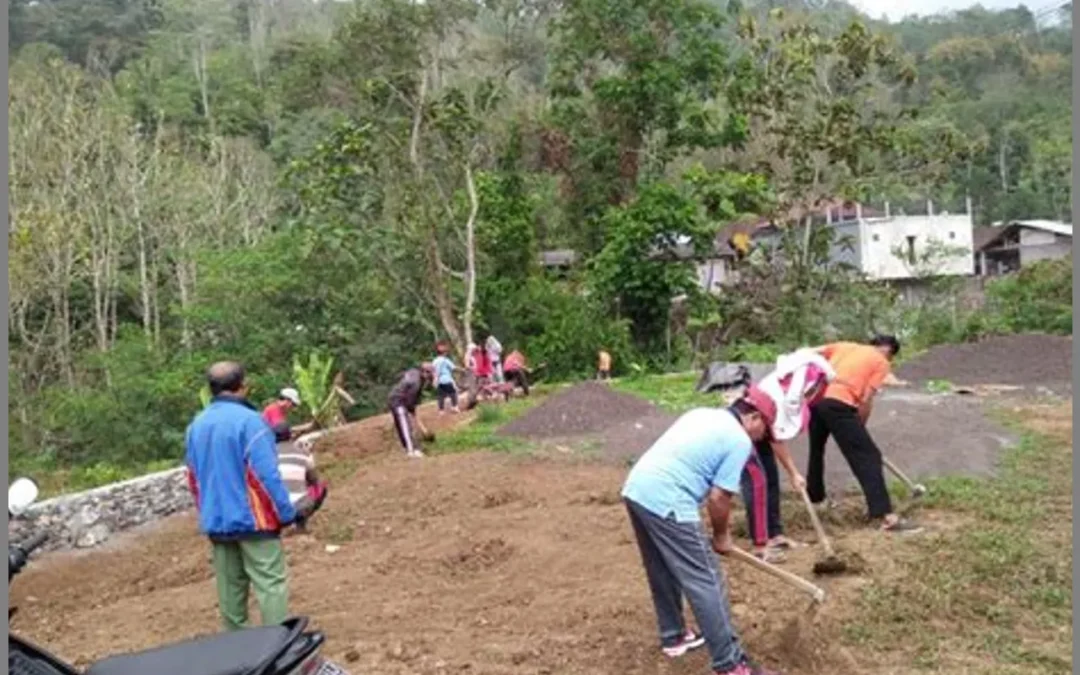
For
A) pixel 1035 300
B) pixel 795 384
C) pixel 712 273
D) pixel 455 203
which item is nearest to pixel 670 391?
pixel 455 203

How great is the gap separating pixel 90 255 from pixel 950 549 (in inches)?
893

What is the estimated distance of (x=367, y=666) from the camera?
6.19 meters

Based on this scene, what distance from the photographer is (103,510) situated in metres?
12.9

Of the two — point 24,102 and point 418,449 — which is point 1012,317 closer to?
point 418,449

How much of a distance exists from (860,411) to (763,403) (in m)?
3.10

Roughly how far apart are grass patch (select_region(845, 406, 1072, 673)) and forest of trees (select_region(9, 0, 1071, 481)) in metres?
15.5

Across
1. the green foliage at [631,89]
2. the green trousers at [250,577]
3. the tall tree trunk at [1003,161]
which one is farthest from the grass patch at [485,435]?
the tall tree trunk at [1003,161]

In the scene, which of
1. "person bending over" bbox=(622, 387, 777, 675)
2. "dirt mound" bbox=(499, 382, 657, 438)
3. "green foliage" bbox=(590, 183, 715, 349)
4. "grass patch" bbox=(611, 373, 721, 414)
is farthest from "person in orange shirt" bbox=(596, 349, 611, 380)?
"person bending over" bbox=(622, 387, 777, 675)

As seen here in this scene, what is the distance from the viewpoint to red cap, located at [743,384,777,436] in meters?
5.58

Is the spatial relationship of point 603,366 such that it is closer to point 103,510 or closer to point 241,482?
point 103,510

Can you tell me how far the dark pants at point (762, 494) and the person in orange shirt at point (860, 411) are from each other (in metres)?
0.52

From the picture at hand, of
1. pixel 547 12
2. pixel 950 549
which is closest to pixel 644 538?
pixel 950 549

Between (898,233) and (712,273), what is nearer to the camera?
(712,273)

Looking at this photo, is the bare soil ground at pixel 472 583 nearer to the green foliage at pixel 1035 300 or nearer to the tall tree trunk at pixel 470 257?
the tall tree trunk at pixel 470 257
